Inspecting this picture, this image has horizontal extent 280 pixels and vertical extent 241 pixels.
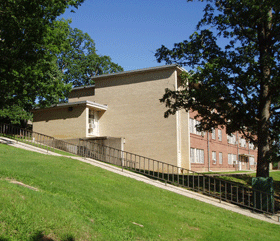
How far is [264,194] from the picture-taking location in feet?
40.2

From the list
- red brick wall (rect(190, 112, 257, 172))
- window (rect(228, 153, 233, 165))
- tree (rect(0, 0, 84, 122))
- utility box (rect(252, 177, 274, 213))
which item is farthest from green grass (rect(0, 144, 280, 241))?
window (rect(228, 153, 233, 165))

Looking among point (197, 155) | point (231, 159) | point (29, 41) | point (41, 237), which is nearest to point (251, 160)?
point (231, 159)

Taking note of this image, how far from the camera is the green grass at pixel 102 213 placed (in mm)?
5547

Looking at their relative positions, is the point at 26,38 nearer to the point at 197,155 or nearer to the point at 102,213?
the point at 102,213

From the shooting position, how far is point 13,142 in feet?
63.5

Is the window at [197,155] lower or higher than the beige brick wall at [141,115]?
lower

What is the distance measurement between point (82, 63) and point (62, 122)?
61.7 ft

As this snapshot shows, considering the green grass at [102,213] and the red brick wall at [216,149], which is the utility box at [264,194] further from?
the red brick wall at [216,149]

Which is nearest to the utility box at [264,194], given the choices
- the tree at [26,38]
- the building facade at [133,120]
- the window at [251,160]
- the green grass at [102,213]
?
the green grass at [102,213]

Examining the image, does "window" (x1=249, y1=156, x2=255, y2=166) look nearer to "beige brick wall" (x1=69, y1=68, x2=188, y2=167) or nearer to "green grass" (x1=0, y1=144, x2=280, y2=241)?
"beige brick wall" (x1=69, y1=68, x2=188, y2=167)

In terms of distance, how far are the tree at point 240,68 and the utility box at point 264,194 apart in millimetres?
1555

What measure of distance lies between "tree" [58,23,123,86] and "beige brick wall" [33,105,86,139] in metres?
14.5

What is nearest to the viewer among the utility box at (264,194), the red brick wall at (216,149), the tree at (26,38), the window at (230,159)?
the utility box at (264,194)

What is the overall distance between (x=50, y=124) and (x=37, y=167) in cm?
1768
